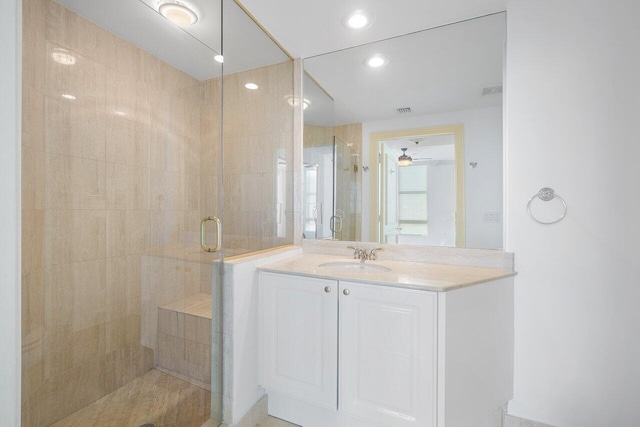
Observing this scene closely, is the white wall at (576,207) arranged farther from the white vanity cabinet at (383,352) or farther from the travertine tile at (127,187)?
the travertine tile at (127,187)

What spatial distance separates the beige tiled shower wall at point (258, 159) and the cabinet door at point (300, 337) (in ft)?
1.18

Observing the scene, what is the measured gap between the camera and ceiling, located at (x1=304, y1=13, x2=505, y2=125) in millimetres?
1735

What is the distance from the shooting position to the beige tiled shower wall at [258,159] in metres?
1.73

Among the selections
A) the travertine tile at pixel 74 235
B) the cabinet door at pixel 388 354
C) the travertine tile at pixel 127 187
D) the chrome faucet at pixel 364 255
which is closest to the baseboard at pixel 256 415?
the cabinet door at pixel 388 354

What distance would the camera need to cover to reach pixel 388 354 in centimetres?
135

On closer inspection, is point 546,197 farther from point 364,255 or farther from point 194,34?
point 194,34

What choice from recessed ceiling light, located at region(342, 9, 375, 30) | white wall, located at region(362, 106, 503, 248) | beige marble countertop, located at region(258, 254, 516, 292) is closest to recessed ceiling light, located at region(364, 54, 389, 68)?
recessed ceiling light, located at region(342, 9, 375, 30)

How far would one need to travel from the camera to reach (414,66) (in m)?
→ 1.94

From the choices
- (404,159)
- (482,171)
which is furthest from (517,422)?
(404,159)

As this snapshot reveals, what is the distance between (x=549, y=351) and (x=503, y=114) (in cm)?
129

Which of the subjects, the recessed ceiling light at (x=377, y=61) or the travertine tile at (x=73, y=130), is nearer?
the travertine tile at (x=73, y=130)

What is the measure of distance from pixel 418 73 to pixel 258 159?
1.21 m

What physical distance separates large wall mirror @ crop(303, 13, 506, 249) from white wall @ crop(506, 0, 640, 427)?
15 centimetres
